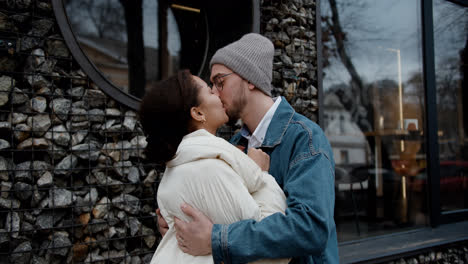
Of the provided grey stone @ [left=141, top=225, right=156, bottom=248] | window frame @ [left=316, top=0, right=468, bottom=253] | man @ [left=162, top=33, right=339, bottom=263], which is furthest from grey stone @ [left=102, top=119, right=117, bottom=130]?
A: window frame @ [left=316, top=0, right=468, bottom=253]

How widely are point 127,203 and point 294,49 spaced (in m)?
2.32

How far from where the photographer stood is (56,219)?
8.21 feet

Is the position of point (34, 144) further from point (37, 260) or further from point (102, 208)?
point (37, 260)

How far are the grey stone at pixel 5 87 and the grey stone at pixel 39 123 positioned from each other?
0.20 meters

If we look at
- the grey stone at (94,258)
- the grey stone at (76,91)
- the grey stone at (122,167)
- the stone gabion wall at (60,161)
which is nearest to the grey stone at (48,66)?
the stone gabion wall at (60,161)

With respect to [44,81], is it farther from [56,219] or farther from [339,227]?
[339,227]

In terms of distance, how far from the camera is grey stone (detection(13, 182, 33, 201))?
94.2 inches

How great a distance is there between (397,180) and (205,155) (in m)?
4.50

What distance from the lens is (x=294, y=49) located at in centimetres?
366

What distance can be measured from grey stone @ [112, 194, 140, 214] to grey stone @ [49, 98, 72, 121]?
30.6 inches

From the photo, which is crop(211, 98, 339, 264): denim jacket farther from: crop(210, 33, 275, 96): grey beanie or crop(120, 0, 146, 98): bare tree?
crop(120, 0, 146, 98): bare tree

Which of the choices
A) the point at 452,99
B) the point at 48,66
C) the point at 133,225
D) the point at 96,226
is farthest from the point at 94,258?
the point at 452,99

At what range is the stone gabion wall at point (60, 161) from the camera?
2.42 m

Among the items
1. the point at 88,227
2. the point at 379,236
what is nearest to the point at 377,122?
the point at 379,236
